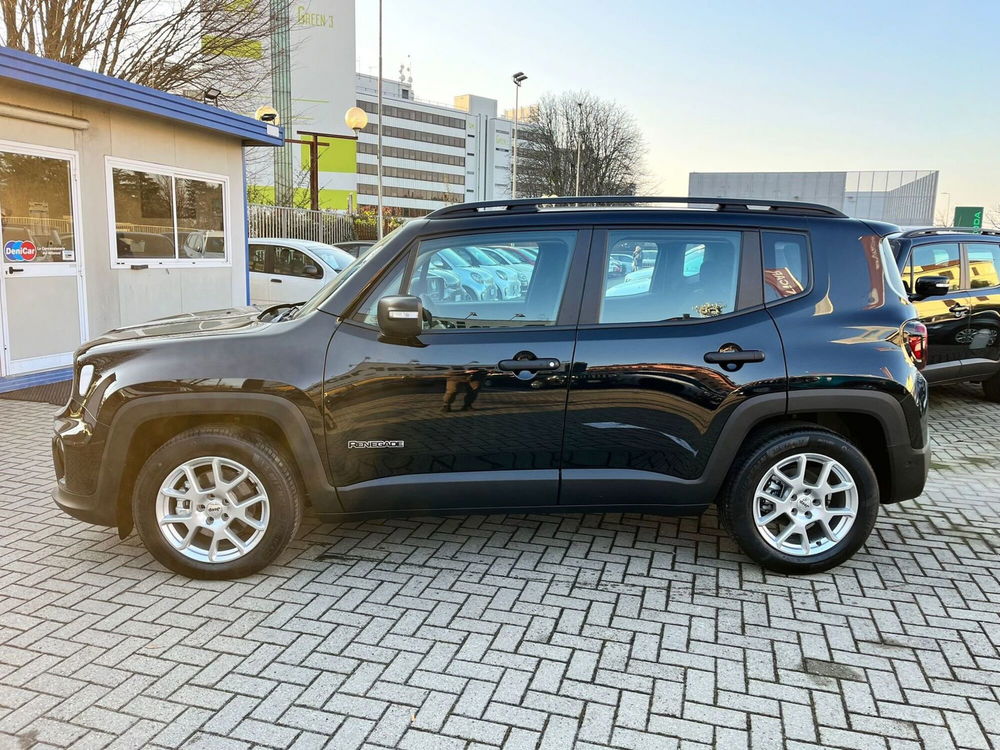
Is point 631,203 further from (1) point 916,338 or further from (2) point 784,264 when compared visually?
(1) point 916,338

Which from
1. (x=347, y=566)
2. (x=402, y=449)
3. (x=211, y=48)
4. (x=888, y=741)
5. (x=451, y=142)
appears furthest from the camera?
(x=451, y=142)

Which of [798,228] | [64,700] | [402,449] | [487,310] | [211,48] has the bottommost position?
[64,700]

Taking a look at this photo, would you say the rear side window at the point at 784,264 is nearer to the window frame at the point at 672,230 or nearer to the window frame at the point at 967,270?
the window frame at the point at 672,230

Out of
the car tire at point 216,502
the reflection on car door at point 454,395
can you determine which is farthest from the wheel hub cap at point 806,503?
the car tire at point 216,502

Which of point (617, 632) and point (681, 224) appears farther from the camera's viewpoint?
point (681, 224)

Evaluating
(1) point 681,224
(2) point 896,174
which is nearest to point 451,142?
(2) point 896,174

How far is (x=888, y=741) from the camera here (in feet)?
8.16

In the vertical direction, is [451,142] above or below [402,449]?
above

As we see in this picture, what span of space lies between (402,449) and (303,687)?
1162 millimetres

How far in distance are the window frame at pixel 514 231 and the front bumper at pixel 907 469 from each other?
1784mm

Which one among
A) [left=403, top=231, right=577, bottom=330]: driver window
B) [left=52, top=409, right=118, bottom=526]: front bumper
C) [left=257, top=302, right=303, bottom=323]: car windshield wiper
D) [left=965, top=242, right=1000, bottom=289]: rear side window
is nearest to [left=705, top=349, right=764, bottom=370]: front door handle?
[left=403, top=231, right=577, bottom=330]: driver window

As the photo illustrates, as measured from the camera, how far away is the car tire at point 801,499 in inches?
143

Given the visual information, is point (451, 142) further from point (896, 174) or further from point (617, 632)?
point (617, 632)

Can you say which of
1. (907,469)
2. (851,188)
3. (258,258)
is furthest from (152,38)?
(851,188)
